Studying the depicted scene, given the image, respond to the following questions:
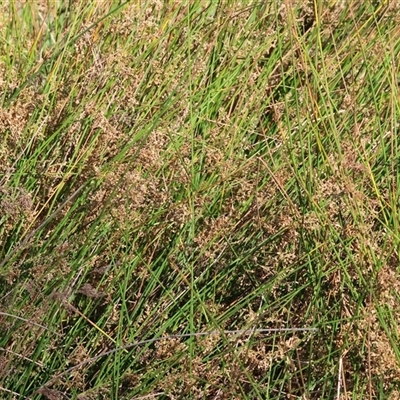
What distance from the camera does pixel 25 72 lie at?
2.49 meters

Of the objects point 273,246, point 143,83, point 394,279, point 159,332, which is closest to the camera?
point 394,279

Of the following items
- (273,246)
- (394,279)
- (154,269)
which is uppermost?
(394,279)

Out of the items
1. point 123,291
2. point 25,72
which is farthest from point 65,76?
point 123,291

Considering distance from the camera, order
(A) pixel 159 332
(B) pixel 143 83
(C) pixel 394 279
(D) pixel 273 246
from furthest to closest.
A: (B) pixel 143 83 → (D) pixel 273 246 → (A) pixel 159 332 → (C) pixel 394 279

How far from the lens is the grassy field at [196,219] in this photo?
192 cm

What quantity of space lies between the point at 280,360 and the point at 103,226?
0.48 metres

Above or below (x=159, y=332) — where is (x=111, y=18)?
above

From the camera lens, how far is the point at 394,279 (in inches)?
72.2

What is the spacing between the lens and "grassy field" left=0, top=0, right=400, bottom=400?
1924 mm

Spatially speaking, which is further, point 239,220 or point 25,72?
point 25,72

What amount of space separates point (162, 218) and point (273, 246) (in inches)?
10.2

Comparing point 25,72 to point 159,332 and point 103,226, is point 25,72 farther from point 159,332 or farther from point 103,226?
point 159,332

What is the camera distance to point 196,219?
2.09m

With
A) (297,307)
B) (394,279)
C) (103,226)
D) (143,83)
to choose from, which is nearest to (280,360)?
(297,307)
